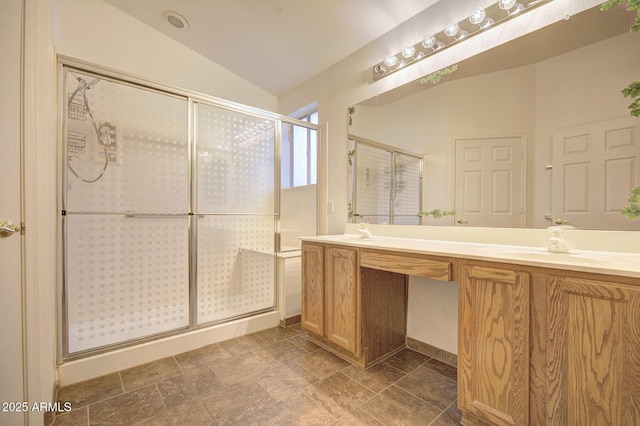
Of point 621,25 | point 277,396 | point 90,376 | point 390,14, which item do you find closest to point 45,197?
point 90,376

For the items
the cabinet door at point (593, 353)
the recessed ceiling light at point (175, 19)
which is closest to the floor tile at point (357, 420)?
the cabinet door at point (593, 353)

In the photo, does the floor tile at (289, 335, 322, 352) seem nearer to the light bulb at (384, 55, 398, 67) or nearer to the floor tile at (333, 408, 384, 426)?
the floor tile at (333, 408, 384, 426)

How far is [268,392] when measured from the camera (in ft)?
5.16

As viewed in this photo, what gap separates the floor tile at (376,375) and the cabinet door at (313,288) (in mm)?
364

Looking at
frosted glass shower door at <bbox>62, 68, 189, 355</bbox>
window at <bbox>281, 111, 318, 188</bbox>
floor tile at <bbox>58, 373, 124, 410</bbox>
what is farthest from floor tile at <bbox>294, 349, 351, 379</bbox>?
window at <bbox>281, 111, 318, 188</bbox>

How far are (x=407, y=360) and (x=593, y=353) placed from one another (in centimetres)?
118

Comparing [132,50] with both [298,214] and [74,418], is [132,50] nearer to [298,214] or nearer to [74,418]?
[298,214]

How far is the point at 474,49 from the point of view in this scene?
68.8 inches

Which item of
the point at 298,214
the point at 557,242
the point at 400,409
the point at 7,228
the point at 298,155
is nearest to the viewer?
the point at 7,228

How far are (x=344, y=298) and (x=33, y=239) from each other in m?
1.65

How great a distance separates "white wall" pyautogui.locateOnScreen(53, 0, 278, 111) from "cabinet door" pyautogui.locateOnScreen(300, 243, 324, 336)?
2.12 m

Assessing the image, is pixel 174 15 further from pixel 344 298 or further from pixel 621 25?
pixel 621 25

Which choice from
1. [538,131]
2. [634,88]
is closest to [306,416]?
[538,131]

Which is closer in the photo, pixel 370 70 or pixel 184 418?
pixel 184 418
